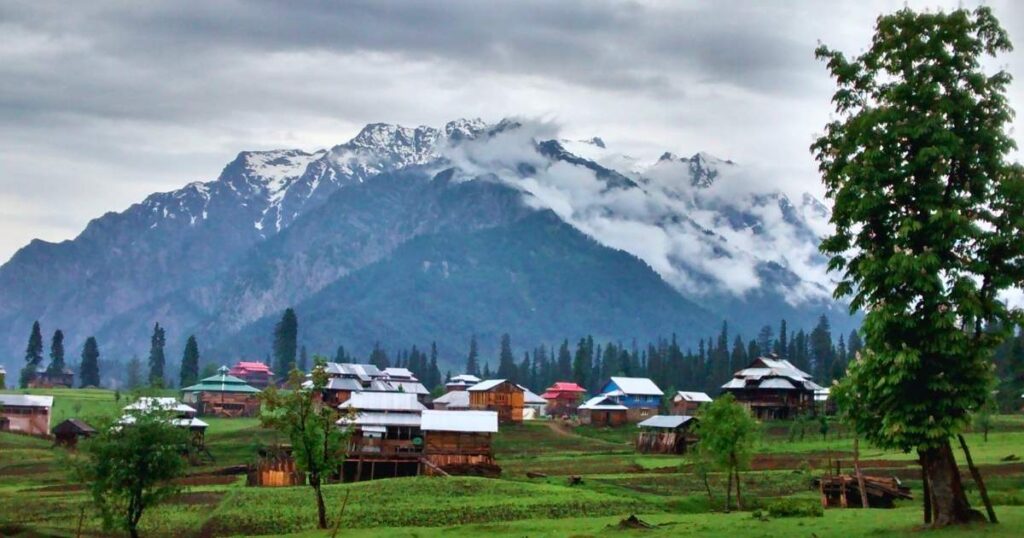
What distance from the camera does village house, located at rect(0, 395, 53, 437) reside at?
149000mm

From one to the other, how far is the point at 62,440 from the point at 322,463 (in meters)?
79.8

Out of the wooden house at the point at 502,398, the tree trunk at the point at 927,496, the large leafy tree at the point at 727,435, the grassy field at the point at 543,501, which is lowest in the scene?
the grassy field at the point at 543,501

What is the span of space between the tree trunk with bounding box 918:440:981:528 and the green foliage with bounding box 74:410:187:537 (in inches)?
1505

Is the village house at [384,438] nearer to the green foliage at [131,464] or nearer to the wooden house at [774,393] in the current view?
the green foliage at [131,464]

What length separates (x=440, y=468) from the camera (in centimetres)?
10481

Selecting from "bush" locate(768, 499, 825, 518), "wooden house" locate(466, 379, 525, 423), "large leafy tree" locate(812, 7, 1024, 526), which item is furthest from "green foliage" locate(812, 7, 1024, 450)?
"wooden house" locate(466, 379, 525, 423)

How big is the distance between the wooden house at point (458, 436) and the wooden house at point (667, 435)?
1277 inches

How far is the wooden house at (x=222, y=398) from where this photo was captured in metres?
192

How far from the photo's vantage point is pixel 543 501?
242 ft

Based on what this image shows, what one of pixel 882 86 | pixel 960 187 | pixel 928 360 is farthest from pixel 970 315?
pixel 882 86

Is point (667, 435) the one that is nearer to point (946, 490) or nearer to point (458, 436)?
point (458, 436)

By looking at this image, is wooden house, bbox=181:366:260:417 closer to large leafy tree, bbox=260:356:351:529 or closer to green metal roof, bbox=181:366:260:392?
green metal roof, bbox=181:366:260:392

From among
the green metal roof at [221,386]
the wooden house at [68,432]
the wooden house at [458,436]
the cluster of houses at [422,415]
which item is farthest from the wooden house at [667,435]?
the green metal roof at [221,386]

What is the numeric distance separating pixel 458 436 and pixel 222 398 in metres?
92.2
